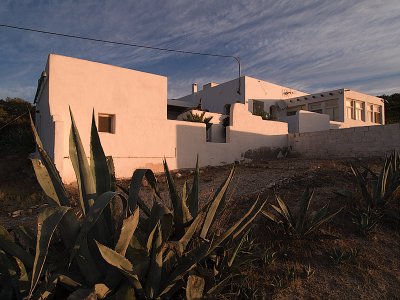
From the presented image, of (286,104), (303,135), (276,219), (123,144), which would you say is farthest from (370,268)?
(286,104)

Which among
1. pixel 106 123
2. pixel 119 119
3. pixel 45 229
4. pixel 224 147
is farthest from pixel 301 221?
pixel 224 147

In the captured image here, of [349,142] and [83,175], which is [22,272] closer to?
[83,175]

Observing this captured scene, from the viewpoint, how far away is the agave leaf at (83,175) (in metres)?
2.59

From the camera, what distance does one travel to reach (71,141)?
8.82ft

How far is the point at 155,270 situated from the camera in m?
2.43

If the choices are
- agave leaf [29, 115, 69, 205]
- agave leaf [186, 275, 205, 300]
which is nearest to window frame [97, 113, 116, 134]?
agave leaf [29, 115, 69, 205]

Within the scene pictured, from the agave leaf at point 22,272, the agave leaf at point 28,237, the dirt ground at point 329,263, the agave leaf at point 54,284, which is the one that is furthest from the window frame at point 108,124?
the agave leaf at point 54,284

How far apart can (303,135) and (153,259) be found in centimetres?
1619

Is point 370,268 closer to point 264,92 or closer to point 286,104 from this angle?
→ point 264,92

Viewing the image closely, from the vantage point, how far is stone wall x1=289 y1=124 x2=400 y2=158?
572 inches

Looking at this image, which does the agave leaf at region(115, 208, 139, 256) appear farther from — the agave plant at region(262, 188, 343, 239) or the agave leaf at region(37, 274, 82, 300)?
the agave plant at region(262, 188, 343, 239)

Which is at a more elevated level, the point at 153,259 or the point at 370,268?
the point at 153,259

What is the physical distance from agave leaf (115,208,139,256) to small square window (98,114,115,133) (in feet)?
31.5

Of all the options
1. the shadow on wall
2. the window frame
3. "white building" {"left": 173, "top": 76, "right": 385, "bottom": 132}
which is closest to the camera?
the window frame
